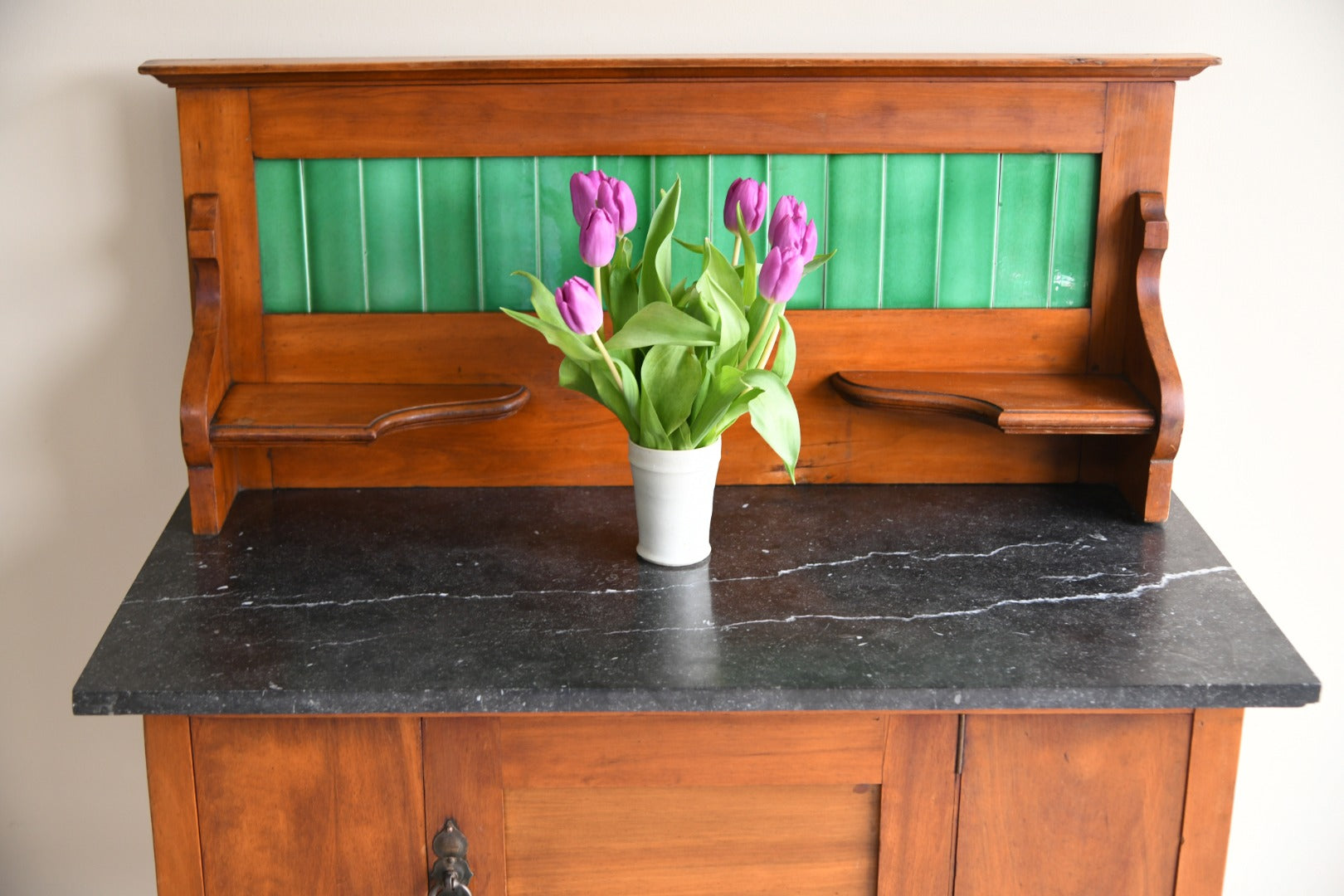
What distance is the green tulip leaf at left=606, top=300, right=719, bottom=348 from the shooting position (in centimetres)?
138

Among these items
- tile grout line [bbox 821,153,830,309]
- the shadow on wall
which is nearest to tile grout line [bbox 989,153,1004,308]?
tile grout line [bbox 821,153,830,309]

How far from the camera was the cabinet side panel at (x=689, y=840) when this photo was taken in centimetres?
133

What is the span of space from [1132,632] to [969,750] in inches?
8.8

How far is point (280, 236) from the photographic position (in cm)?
170

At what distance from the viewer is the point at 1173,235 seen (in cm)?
182

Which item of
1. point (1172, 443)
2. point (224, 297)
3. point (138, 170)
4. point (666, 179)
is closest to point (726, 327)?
point (666, 179)

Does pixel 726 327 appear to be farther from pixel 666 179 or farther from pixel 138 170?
pixel 138 170

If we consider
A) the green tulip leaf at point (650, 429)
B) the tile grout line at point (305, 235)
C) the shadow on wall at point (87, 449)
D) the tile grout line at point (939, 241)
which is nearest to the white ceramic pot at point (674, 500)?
the green tulip leaf at point (650, 429)

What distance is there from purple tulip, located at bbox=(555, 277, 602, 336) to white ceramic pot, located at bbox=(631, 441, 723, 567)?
0.62ft

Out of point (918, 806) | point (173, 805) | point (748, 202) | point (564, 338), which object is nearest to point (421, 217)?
point (564, 338)

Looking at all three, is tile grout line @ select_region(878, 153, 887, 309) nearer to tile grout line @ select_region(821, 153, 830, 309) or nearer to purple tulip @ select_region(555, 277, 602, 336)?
tile grout line @ select_region(821, 153, 830, 309)

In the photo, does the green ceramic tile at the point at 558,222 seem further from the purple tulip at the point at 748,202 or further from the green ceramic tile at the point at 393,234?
the purple tulip at the point at 748,202

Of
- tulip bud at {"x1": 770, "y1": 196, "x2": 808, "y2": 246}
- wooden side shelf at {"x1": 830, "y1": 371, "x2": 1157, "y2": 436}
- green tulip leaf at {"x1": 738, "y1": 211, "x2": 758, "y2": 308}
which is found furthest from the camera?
wooden side shelf at {"x1": 830, "y1": 371, "x2": 1157, "y2": 436}

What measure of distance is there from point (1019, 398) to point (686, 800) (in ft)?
2.21
